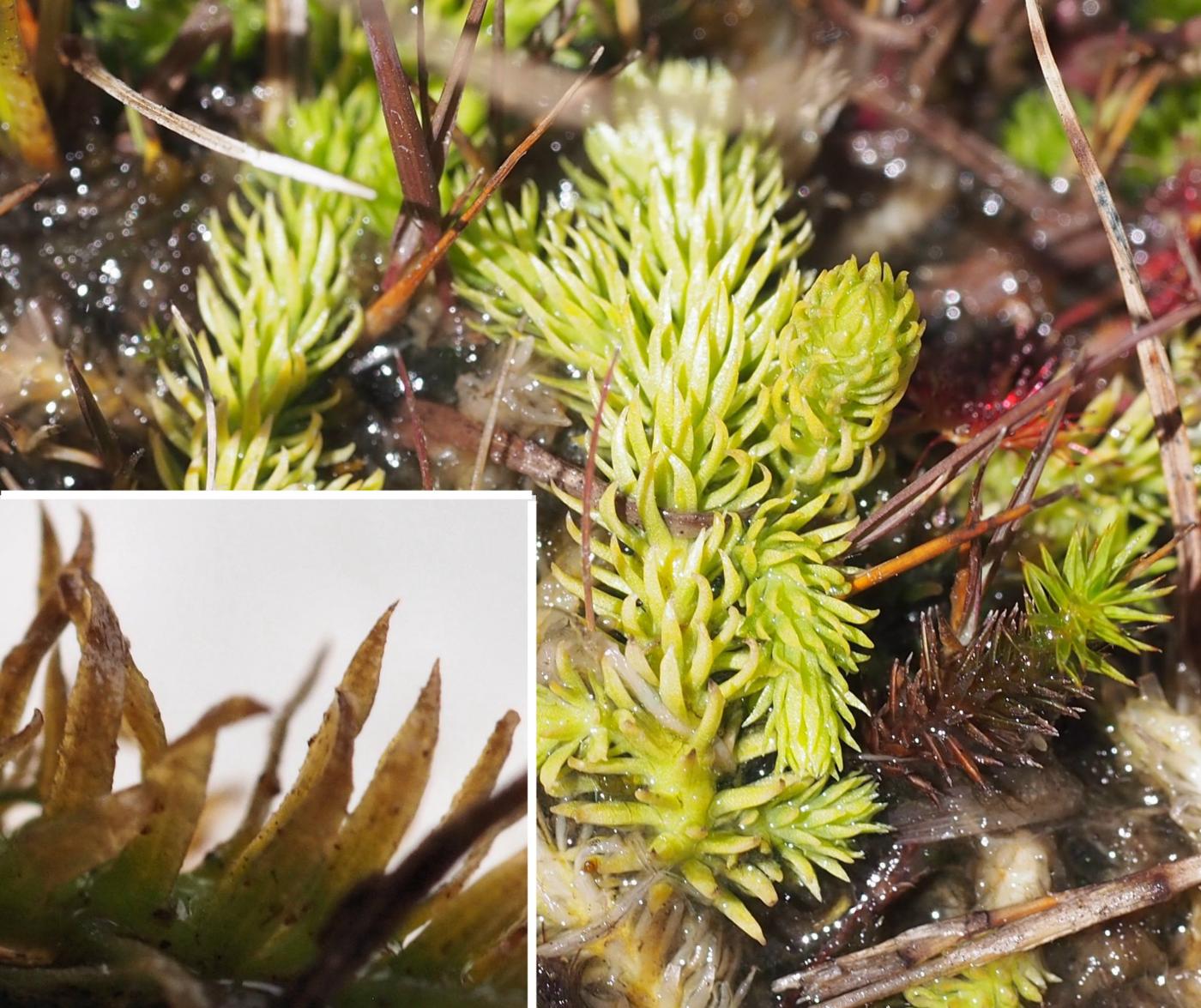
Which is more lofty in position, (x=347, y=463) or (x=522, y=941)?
(x=347, y=463)

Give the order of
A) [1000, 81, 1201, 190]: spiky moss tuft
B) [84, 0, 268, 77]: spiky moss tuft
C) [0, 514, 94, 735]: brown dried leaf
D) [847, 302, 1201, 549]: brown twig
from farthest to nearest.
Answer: [1000, 81, 1201, 190]: spiky moss tuft, [84, 0, 268, 77]: spiky moss tuft, [0, 514, 94, 735]: brown dried leaf, [847, 302, 1201, 549]: brown twig

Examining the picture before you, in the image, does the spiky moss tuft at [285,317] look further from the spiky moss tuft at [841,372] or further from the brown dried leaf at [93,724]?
the spiky moss tuft at [841,372]

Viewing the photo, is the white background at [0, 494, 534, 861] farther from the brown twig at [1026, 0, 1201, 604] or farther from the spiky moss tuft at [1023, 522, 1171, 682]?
the brown twig at [1026, 0, 1201, 604]

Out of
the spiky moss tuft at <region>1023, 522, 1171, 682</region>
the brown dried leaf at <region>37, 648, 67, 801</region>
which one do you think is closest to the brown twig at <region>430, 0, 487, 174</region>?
the brown dried leaf at <region>37, 648, 67, 801</region>

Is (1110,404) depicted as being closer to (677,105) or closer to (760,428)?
(760,428)

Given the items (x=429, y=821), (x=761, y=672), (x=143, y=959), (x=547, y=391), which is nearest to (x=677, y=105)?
(x=547, y=391)

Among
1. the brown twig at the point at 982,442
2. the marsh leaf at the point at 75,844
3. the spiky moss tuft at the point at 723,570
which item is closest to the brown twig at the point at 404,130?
the spiky moss tuft at the point at 723,570

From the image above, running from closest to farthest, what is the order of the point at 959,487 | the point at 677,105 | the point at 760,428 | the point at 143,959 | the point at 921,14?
the point at 143,959
the point at 760,428
the point at 959,487
the point at 677,105
the point at 921,14
